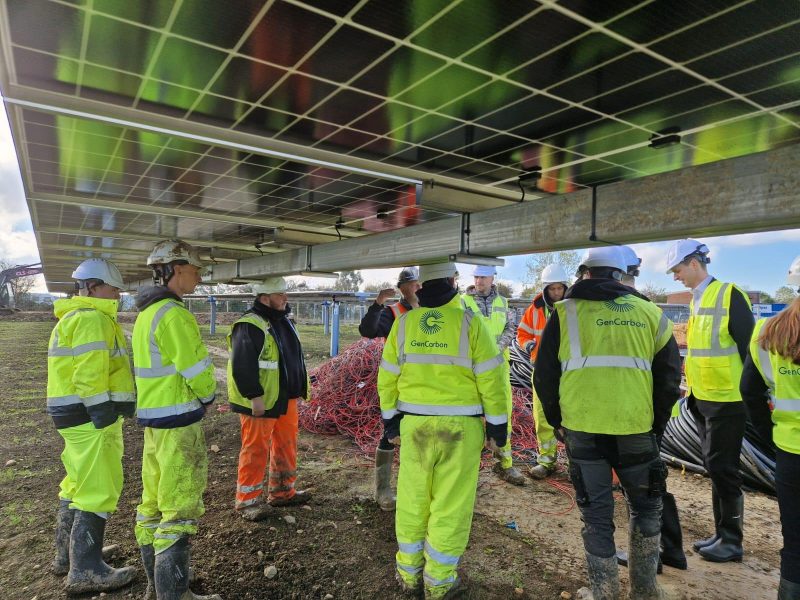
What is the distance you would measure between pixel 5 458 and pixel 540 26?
7.69m

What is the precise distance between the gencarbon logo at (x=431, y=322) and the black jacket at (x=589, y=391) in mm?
713

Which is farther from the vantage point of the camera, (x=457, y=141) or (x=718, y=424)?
(x=718, y=424)

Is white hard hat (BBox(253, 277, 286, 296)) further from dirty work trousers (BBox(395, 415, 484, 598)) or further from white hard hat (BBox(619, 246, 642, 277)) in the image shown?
white hard hat (BBox(619, 246, 642, 277))

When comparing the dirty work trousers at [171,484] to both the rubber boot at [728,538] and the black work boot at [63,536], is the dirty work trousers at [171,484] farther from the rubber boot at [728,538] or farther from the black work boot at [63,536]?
the rubber boot at [728,538]

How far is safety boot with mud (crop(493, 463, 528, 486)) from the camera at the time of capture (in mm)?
5223

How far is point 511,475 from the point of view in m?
5.27

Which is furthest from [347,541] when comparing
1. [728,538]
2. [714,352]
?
[714,352]

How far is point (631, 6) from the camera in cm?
169

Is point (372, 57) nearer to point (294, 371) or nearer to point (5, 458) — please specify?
point (294, 371)

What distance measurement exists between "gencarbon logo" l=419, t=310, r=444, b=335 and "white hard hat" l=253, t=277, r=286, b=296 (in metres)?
2.06

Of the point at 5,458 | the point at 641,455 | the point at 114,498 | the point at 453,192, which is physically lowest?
the point at 5,458

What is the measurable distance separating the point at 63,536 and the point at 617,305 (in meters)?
4.29

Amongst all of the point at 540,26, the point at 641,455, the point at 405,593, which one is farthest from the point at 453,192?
the point at 405,593

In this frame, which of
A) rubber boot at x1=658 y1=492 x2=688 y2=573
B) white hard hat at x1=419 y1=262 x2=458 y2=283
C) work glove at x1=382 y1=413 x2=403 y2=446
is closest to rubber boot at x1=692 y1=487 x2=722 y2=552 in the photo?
rubber boot at x1=658 y1=492 x2=688 y2=573
